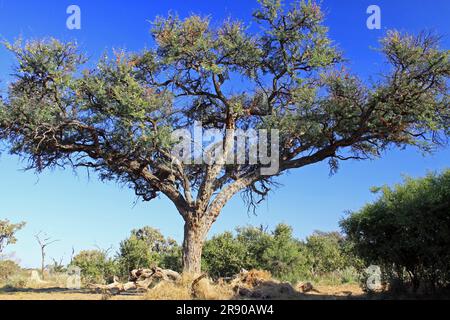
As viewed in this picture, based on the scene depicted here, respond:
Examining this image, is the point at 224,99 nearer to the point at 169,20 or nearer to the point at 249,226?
the point at 169,20

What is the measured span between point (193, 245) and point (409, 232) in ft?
25.1

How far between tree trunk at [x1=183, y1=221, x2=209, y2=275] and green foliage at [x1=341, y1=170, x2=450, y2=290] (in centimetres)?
526

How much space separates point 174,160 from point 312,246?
21.1m

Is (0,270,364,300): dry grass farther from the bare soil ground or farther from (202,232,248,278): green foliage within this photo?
(202,232,248,278): green foliage

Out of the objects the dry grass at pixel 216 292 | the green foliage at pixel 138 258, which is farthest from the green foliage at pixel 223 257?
the dry grass at pixel 216 292

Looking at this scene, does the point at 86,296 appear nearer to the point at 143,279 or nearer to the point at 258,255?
the point at 143,279

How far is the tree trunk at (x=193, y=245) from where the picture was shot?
17.2m

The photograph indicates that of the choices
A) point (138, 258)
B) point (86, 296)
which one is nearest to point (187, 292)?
point (86, 296)

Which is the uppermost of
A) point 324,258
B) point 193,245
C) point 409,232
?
point 409,232

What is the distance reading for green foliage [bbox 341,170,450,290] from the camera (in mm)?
12750

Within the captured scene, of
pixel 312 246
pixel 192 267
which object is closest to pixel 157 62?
pixel 192 267

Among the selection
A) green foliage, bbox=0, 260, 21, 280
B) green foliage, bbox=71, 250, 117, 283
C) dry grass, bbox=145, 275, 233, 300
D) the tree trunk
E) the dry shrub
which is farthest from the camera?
green foliage, bbox=0, 260, 21, 280

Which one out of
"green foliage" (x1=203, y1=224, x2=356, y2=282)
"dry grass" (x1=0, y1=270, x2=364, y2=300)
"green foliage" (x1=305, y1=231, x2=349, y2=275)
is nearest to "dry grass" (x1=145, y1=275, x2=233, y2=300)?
"dry grass" (x1=0, y1=270, x2=364, y2=300)

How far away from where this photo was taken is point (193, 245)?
57.0ft
